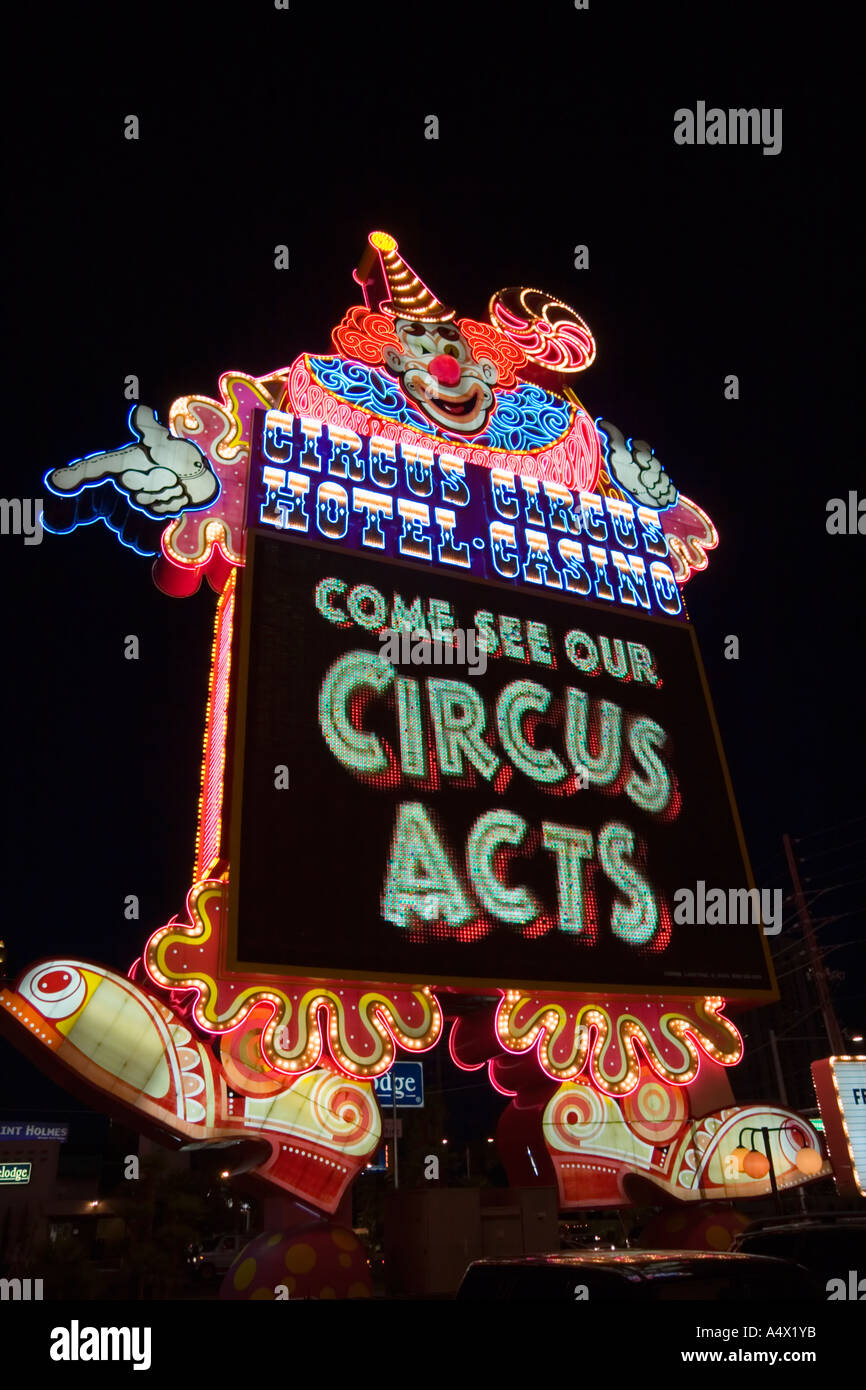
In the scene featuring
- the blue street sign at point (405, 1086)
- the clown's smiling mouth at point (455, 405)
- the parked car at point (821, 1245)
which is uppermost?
the clown's smiling mouth at point (455, 405)

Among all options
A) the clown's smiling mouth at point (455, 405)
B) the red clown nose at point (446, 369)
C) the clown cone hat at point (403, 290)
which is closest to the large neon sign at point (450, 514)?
the clown's smiling mouth at point (455, 405)

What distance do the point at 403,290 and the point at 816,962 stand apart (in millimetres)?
17017

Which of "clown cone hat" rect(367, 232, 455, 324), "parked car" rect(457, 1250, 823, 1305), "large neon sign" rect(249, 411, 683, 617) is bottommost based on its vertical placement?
"parked car" rect(457, 1250, 823, 1305)

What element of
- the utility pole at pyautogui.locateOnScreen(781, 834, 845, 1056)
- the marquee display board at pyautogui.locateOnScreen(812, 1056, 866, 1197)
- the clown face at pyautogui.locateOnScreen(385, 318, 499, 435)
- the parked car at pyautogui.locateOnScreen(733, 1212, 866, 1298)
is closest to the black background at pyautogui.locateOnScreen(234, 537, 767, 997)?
the marquee display board at pyautogui.locateOnScreen(812, 1056, 866, 1197)

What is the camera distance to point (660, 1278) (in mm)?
4164

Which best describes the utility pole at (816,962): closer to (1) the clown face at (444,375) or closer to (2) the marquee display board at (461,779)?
(2) the marquee display board at (461,779)

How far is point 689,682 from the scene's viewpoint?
15.9m

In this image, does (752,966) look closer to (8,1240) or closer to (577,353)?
(577,353)

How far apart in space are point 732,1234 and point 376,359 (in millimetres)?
14184

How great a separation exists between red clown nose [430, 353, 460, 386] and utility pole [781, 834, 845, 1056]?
1422cm

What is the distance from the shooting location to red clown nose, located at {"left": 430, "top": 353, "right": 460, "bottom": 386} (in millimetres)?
17641

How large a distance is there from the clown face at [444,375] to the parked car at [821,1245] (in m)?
13.3

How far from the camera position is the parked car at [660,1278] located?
418cm

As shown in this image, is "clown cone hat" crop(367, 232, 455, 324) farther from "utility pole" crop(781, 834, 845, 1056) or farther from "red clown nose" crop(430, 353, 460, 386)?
"utility pole" crop(781, 834, 845, 1056)
